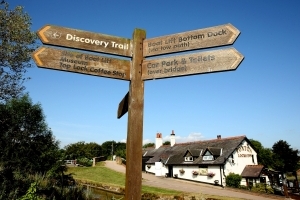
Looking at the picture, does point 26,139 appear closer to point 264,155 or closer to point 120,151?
point 120,151

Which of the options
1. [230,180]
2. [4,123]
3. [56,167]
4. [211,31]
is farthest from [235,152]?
[211,31]

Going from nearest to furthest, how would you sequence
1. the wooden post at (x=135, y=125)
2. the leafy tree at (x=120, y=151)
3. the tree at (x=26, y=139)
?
the wooden post at (x=135, y=125) → the tree at (x=26, y=139) → the leafy tree at (x=120, y=151)

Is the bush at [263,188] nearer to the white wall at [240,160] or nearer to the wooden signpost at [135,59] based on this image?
the white wall at [240,160]

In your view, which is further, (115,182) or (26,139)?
(115,182)

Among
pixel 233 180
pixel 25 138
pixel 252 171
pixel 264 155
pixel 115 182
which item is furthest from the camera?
pixel 264 155

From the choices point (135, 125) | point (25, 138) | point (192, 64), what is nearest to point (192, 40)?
point (192, 64)

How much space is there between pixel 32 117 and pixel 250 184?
84.0 ft

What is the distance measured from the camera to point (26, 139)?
15.6 meters

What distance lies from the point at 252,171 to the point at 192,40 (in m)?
31.3

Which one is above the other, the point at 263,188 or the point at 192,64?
the point at 192,64

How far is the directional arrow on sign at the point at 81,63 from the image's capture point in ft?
10.0

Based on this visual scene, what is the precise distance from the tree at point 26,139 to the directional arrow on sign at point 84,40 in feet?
37.8

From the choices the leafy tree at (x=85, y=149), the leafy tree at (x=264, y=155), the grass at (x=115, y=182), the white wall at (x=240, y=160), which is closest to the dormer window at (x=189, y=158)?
the white wall at (x=240, y=160)

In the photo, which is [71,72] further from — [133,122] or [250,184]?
[250,184]
